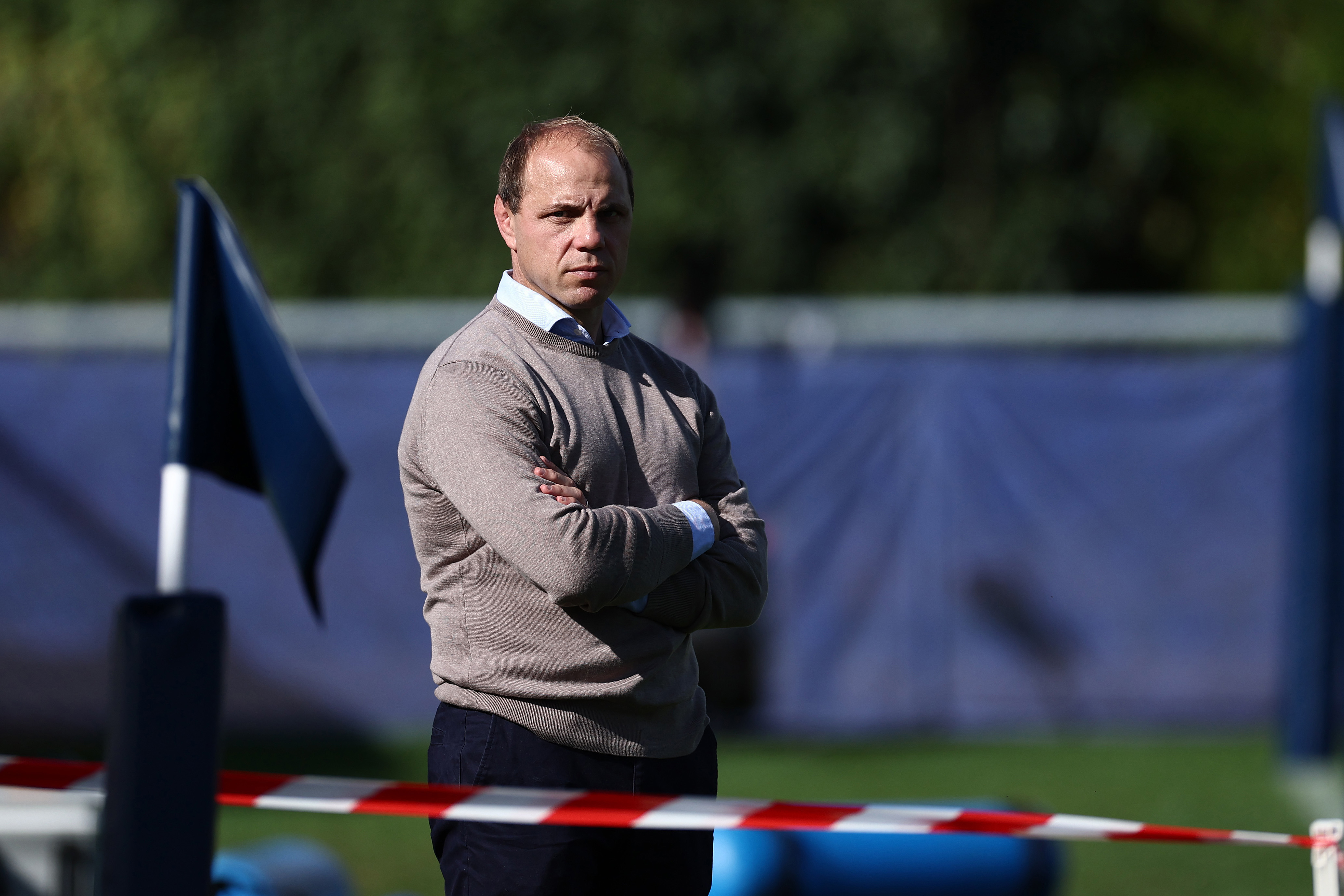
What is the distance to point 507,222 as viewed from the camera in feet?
8.18

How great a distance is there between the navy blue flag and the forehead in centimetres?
89

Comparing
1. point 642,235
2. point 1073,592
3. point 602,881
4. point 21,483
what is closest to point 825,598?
point 1073,592

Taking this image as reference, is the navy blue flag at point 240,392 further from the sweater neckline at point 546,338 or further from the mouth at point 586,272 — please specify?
the mouth at point 586,272

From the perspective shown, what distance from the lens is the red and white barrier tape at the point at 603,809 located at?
7.55ft

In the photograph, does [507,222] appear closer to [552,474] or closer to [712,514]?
[552,474]

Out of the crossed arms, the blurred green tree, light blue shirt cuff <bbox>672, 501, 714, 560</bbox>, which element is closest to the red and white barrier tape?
the crossed arms

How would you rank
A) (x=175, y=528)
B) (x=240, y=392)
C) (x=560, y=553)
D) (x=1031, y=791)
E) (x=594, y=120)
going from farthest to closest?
(x=594, y=120) → (x=1031, y=791) → (x=240, y=392) → (x=175, y=528) → (x=560, y=553)

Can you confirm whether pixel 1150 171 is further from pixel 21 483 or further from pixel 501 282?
pixel 501 282

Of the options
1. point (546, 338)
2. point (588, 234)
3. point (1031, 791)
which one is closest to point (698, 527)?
point (546, 338)

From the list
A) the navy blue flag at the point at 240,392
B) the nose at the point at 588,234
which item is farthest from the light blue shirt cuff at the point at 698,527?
the navy blue flag at the point at 240,392

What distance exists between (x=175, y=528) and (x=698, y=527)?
88cm

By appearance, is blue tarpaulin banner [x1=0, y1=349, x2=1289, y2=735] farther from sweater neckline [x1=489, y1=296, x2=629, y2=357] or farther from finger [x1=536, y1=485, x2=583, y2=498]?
finger [x1=536, y1=485, x2=583, y2=498]

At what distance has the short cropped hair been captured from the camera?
95.3 inches

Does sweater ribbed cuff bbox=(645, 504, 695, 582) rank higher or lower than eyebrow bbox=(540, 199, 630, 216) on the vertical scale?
lower
